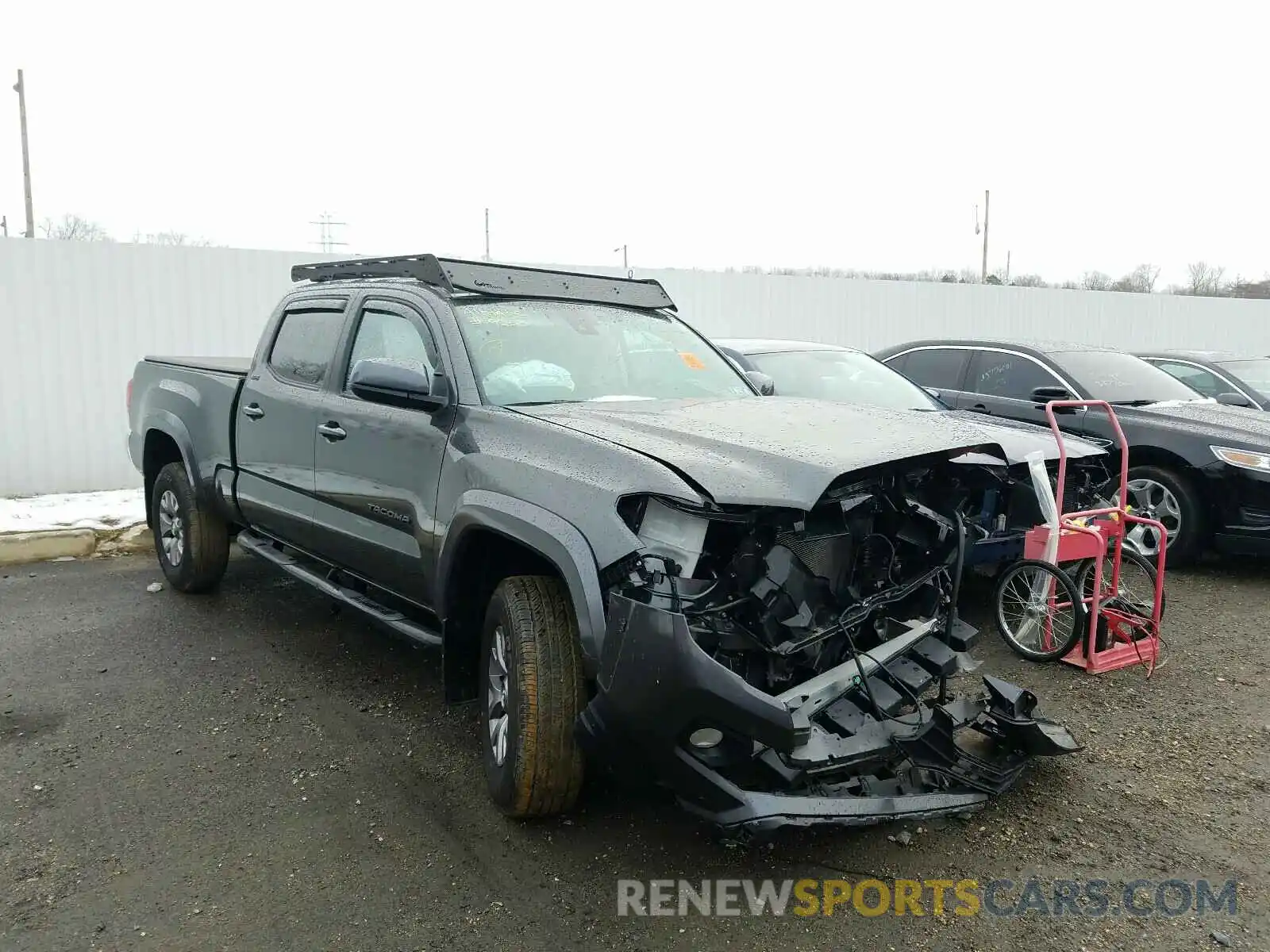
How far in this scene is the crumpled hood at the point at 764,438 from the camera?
8.97 feet

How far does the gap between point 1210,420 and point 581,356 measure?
5.15 meters

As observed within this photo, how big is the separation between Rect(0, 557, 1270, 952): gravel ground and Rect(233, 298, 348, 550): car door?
0.83m

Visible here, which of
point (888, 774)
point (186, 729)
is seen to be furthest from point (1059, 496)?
point (186, 729)

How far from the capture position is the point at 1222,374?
32.0 feet

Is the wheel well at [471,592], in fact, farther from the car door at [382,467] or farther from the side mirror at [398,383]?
the side mirror at [398,383]

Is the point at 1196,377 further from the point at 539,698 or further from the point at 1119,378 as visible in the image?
the point at 539,698

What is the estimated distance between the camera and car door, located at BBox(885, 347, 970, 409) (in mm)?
8000

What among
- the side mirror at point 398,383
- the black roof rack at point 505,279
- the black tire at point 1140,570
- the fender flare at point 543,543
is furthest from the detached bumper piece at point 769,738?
the black tire at point 1140,570

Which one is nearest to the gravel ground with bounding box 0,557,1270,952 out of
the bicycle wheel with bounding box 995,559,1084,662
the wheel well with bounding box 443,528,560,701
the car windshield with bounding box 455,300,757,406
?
the bicycle wheel with bounding box 995,559,1084,662

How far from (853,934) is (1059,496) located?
306 centimetres

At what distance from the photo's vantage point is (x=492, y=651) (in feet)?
11.0

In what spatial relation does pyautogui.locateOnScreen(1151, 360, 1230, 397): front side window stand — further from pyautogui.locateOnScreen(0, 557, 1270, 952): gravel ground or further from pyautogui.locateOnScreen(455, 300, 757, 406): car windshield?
pyautogui.locateOnScreen(455, 300, 757, 406): car windshield

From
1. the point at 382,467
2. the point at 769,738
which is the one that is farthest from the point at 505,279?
the point at 769,738

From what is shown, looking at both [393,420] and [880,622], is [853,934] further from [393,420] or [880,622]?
[393,420]
